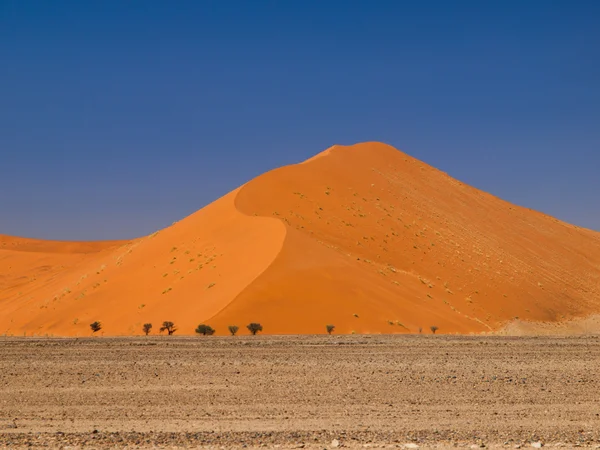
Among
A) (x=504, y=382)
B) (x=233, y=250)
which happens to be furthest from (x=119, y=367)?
(x=233, y=250)

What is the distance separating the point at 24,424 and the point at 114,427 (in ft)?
5.32

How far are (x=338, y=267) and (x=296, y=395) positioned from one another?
93.0ft

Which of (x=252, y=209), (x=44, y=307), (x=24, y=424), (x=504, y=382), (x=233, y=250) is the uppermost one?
(x=252, y=209)

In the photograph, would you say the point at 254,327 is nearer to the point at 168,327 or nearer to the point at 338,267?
the point at 168,327

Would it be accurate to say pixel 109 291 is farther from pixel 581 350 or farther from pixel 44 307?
pixel 581 350

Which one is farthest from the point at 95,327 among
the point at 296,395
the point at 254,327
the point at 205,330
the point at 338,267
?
the point at 296,395

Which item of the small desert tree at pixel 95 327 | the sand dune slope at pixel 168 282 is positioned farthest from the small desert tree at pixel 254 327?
the small desert tree at pixel 95 327

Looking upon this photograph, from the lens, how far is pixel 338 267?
43875 millimetres

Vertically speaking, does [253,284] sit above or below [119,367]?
above

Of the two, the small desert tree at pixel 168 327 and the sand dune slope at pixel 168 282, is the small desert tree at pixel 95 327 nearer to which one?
the sand dune slope at pixel 168 282

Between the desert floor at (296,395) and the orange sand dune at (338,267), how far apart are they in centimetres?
1333

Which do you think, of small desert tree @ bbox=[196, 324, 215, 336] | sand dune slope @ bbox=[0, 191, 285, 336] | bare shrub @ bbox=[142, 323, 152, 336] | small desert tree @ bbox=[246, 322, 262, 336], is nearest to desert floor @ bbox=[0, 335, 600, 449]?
small desert tree @ bbox=[196, 324, 215, 336]

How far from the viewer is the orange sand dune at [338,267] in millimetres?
39875

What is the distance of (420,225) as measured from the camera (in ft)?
203
